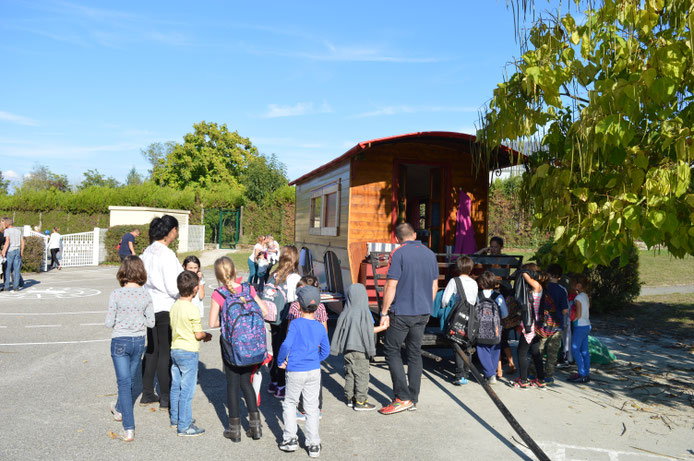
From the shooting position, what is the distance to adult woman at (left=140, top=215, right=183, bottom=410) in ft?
15.3

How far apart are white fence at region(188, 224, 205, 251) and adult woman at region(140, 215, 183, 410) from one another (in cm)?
2272

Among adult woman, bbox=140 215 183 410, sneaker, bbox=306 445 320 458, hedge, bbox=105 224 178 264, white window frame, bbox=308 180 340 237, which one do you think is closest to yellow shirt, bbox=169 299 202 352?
adult woman, bbox=140 215 183 410

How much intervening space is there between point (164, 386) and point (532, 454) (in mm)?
3367

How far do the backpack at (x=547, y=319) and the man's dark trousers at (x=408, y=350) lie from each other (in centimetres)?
163

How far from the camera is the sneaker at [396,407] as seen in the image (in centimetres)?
483

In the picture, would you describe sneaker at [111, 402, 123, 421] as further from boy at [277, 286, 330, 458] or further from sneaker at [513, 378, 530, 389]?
sneaker at [513, 378, 530, 389]

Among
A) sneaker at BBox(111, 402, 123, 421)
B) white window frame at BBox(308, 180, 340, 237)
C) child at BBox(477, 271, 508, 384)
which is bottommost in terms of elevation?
sneaker at BBox(111, 402, 123, 421)

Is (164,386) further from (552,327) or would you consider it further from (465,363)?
(552,327)

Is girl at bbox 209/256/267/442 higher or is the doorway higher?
the doorway

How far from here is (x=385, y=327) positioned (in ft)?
17.0

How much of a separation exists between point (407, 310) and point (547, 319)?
6.32ft

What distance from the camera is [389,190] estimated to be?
8.30 metres

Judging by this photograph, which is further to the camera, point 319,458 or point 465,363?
point 465,363

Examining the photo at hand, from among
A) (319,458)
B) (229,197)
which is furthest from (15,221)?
(319,458)
